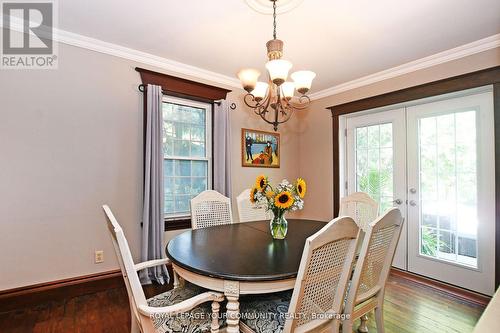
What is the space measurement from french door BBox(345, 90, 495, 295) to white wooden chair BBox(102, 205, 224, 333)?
9.05 feet

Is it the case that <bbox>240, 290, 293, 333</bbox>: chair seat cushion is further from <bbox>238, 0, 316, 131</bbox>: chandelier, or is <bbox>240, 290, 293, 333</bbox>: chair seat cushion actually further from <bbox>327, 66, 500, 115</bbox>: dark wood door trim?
<bbox>327, 66, 500, 115</bbox>: dark wood door trim

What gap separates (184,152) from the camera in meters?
3.14

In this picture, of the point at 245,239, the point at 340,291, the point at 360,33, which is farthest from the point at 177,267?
the point at 360,33

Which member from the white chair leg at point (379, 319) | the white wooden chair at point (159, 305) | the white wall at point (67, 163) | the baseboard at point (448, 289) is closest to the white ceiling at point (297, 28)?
the white wall at point (67, 163)

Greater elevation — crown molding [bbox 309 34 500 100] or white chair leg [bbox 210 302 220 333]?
crown molding [bbox 309 34 500 100]

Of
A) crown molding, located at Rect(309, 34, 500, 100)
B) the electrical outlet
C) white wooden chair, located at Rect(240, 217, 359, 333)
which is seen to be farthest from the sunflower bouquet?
crown molding, located at Rect(309, 34, 500, 100)

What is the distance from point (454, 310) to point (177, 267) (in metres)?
2.53

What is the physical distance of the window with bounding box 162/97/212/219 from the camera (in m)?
3.01

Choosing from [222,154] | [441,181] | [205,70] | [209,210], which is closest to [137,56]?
[205,70]

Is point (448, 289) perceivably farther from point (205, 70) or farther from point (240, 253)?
point (205, 70)

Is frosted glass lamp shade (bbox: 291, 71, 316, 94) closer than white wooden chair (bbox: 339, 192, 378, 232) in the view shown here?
Yes

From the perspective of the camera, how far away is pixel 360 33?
2.31m

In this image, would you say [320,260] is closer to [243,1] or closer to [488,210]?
[243,1]

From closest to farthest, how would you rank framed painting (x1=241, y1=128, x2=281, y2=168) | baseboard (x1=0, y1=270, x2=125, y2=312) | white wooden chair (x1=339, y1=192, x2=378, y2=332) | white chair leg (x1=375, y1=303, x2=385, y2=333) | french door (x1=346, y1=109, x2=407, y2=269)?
white chair leg (x1=375, y1=303, x2=385, y2=333) < baseboard (x1=0, y1=270, x2=125, y2=312) < white wooden chair (x1=339, y1=192, x2=378, y2=332) < french door (x1=346, y1=109, x2=407, y2=269) < framed painting (x1=241, y1=128, x2=281, y2=168)
